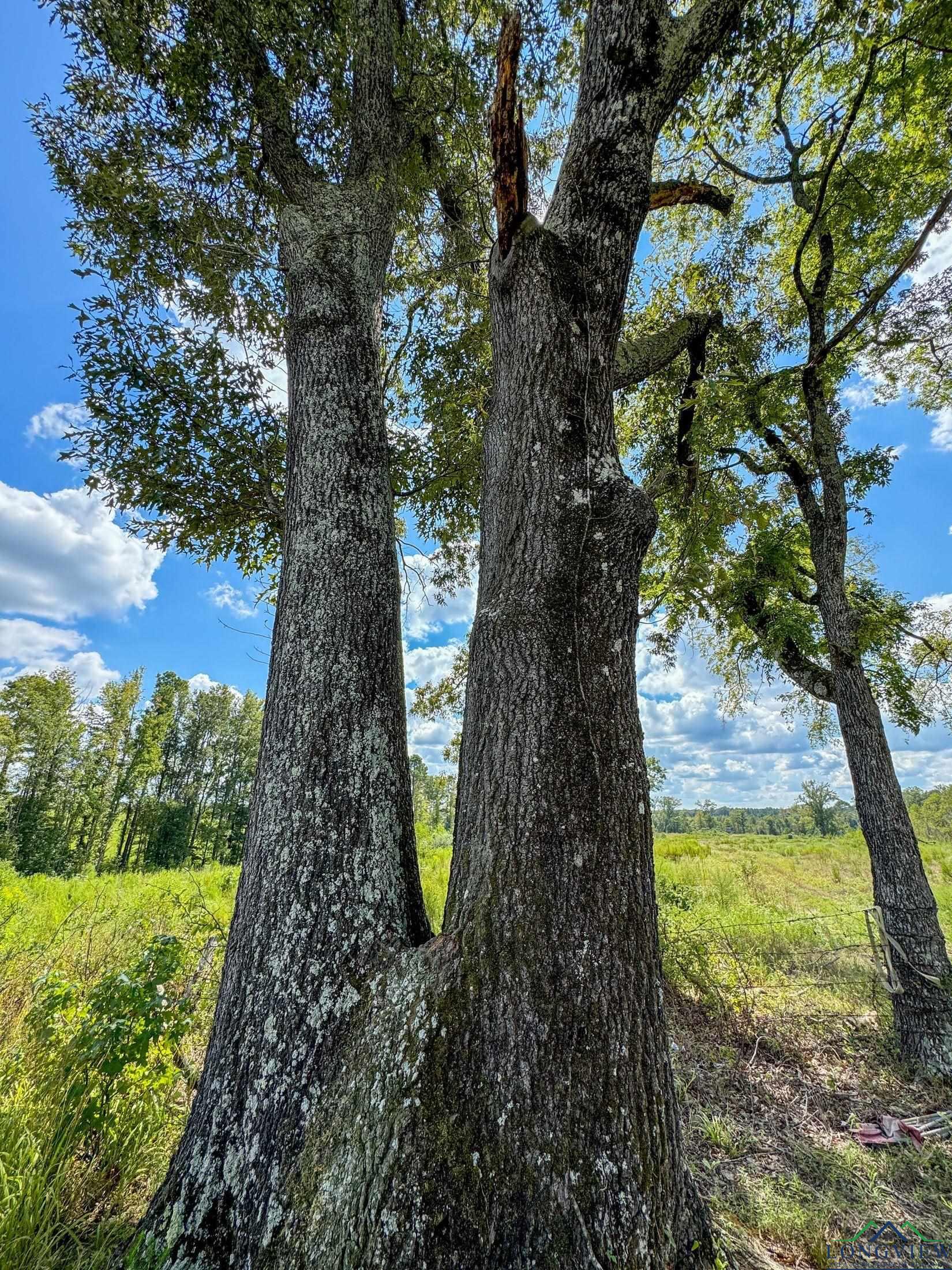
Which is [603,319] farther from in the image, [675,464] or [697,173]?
[697,173]

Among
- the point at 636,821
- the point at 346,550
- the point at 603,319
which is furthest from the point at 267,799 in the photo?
the point at 603,319

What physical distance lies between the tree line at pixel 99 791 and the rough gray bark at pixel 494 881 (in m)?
28.7

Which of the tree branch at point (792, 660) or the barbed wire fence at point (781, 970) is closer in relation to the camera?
the barbed wire fence at point (781, 970)

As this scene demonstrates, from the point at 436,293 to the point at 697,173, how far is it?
3.46 m

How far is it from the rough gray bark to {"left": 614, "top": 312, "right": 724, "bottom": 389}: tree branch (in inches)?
42.9

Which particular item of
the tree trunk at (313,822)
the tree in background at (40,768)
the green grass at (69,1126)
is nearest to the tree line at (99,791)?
the tree in background at (40,768)

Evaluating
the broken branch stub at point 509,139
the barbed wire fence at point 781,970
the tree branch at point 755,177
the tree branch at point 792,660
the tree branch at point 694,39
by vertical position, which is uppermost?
the tree branch at point 755,177

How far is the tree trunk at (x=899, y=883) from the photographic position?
12.5ft

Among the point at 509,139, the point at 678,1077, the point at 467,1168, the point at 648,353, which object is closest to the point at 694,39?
the point at 509,139

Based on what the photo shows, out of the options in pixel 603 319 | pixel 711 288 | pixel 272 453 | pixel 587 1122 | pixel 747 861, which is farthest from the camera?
pixel 747 861

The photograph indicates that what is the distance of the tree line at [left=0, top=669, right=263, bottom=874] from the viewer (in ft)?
88.3

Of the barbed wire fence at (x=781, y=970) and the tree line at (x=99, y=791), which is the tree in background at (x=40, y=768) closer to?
the tree line at (x=99, y=791)

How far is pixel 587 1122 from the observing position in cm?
124

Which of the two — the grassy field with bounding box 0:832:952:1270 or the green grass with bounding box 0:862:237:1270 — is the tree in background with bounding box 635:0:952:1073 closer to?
the grassy field with bounding box 0:832:952:1270
